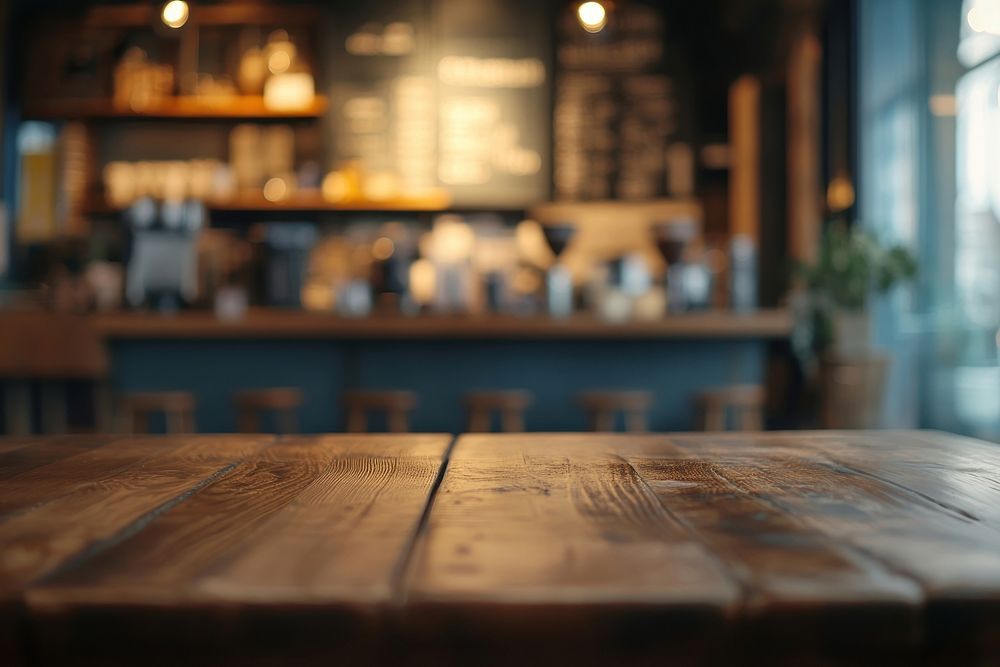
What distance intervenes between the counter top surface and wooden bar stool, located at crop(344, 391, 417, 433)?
0.24m

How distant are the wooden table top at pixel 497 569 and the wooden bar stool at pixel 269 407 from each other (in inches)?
102

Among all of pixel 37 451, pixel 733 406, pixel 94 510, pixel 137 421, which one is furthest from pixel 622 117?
pixel 94 510

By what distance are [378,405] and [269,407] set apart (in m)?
0.48

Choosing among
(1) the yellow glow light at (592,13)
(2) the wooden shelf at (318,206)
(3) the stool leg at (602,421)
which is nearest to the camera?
(1) the yellow glow light at (592,13)

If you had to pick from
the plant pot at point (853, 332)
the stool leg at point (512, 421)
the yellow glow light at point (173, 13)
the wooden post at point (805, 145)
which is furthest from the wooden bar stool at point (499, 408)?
the wooden post at point (805, 145)

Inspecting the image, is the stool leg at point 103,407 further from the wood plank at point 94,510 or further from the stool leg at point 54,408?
the wood plank at point 94,510

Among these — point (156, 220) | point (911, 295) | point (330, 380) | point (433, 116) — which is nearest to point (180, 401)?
point (330, 380)

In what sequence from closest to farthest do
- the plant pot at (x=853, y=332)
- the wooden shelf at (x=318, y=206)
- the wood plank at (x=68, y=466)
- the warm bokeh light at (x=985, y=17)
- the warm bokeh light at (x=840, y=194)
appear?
1. the wood plank at (x=68, y=466)
2. the warm bokeh light at (x=985, y=17)
3. the plant pot at (x=853, y=332)
4. the warm bokeh light at (x=840, y=194)
5. the wooden shelf at (x=318, y=206)

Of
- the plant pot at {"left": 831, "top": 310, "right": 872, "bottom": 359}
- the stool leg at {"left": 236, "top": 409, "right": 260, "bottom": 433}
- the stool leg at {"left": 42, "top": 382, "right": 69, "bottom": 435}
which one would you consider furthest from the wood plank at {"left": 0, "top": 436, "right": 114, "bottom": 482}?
the plant pot at {"left": 831, "top": 310, "right": 872, "bottom": 359}

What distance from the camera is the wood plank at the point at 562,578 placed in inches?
20.7

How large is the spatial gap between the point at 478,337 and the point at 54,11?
4.00 m

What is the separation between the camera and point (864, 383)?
172 inches

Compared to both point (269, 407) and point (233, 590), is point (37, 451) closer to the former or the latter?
point (233, 590)

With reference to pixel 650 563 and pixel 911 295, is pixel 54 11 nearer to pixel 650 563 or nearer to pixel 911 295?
pixel 911 295
